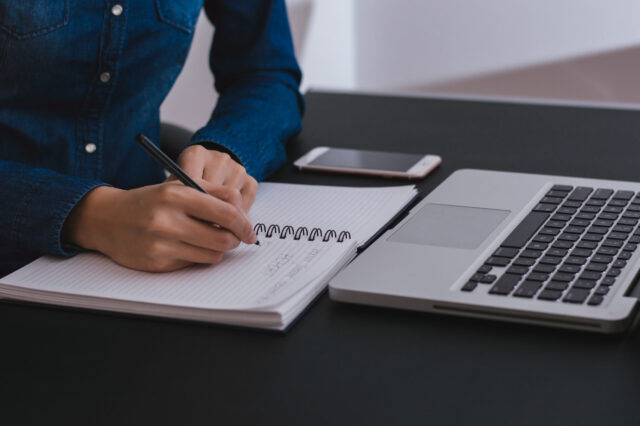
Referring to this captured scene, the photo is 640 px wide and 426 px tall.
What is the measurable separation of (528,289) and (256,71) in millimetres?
739

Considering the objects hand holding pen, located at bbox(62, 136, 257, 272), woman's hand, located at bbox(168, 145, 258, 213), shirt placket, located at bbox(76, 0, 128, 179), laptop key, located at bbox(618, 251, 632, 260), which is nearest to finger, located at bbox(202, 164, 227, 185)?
woman's hand, located at bbox(168, 145, 258, 213)

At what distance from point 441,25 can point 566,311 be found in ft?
10.00

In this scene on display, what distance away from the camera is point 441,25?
3.57 metres

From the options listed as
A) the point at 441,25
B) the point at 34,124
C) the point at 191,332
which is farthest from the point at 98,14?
the point at 441,25

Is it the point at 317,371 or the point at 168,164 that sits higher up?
the point at 168,164

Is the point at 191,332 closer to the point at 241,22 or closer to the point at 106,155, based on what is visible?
the point at 106,155

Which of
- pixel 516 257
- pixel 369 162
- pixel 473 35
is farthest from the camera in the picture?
pixel 473 35

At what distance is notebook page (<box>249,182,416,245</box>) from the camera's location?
92cm

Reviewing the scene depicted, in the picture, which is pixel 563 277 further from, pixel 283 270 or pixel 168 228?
pixel 168 228

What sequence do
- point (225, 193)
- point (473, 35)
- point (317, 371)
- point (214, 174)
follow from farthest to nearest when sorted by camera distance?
point (473, 35) → point (214, 174) → point (225, 193) → point (317, 371)

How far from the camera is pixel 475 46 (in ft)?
11.6

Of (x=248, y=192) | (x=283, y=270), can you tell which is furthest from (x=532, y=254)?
(x=248, y=192)

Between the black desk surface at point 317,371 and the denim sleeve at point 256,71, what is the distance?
45cm

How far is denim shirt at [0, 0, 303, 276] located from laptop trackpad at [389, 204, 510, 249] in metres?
0.27
